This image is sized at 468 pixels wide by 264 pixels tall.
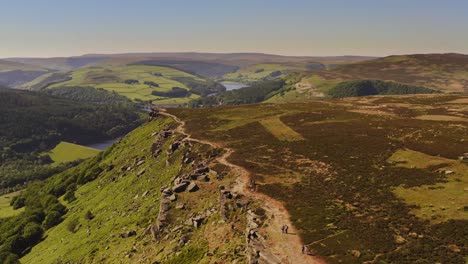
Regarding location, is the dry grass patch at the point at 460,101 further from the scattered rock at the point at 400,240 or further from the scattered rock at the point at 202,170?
the scattered rock at the point at 400,240

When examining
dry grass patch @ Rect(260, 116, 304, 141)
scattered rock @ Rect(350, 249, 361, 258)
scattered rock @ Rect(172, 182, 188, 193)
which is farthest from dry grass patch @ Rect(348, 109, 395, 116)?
scattered rock @ Rect(350, 249, 361, 258)

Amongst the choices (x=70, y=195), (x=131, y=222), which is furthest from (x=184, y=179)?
(x=70, y=195)

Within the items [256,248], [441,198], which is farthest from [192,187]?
[441,198]

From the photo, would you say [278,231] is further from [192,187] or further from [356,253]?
[192,187]

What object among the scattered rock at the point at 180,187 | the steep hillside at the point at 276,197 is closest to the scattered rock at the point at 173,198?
the steep hillside at the point at 276,197

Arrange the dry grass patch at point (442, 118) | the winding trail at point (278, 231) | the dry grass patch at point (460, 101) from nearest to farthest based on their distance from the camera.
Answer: the winding trail at point (278, 231) < the dry grass patch at point (442, 118) < the dry grass patch at point (460, 101)
